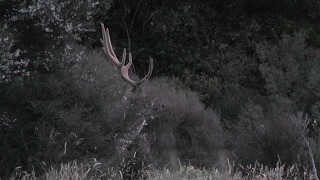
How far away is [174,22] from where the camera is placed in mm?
17125

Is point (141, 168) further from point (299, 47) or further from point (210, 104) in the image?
point (299, 47)

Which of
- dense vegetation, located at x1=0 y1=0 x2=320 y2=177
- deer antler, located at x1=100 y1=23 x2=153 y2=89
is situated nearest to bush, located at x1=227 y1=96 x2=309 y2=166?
dense vegetation, located at x1=0 y1=0 x2=320 y2=177

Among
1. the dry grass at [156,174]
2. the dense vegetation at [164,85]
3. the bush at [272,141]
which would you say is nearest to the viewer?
the dry grass at [156,174]

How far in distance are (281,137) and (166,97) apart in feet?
11.7

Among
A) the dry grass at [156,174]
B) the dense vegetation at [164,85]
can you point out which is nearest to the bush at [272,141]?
the dense vegetation at [164,85]

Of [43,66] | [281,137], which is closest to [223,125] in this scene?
[281,137]

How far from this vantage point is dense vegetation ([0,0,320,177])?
987cm

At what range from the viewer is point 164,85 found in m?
14.7

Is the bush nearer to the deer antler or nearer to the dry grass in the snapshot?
the dry grass

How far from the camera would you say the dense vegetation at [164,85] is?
9.87 m

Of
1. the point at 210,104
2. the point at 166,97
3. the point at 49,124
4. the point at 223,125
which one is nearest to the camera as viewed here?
the point at 49,124

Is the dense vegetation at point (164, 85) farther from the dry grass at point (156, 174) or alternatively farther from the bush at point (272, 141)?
the dry grass at point (156, 174)

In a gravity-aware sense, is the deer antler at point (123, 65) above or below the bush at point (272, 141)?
above

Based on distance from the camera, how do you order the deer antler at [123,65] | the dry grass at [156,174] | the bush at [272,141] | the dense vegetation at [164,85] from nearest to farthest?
the dry grass at [156,174] < the dense vegetation at [164,85] < the bush at [272,141] < the deer antler at [123,65]
